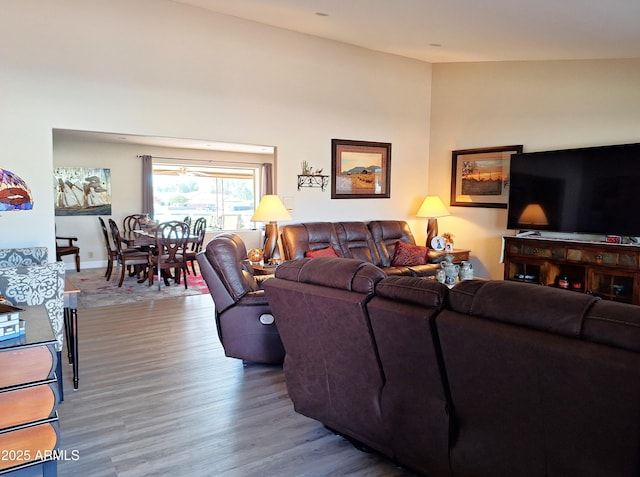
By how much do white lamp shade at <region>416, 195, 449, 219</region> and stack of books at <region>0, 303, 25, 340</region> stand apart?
568 centimetres

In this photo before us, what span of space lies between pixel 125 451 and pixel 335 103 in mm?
5284

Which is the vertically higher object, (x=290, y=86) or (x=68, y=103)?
(x=290, y=86)

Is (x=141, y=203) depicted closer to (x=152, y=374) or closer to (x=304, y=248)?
(x=304, y=248)

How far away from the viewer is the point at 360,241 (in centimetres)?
634

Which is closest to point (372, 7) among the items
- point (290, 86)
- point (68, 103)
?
point (290, 86)

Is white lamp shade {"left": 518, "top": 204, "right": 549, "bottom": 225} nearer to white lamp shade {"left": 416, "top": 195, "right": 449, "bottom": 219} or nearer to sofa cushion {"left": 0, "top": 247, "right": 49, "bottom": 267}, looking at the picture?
white lamp shade {"left": 416, "top": 195, "right": 449, "bottom": 219}

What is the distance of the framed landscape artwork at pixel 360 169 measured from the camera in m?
6.61

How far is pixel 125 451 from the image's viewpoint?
246 centimetres

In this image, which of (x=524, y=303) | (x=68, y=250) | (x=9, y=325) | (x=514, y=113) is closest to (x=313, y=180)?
(x=514, y=113)

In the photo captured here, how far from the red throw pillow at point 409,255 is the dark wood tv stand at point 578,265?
1074 millimetres

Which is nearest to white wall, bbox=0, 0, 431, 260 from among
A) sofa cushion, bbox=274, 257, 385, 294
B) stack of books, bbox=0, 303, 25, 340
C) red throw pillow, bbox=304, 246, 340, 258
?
red throw pillow, bbox=304, 246, 340, 258

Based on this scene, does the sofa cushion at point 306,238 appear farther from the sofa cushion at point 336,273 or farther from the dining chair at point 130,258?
Answer: the sofa cushion at point 336,273

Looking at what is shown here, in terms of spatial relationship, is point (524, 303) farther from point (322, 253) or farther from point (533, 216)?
point (533, 216)

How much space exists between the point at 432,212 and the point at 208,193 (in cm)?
559
